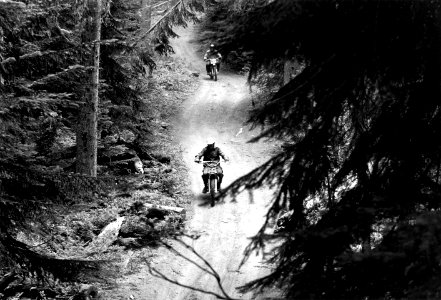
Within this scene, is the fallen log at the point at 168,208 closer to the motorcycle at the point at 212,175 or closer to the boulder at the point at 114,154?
the motorcycle at the point at 212,175

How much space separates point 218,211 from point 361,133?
1049 cm

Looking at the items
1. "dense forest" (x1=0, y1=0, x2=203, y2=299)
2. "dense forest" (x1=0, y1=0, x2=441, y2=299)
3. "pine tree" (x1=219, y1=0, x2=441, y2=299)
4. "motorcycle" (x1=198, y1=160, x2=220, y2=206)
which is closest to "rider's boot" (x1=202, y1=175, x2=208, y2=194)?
"motorcycle" (x1=198, y1=160, x2=220, y2=206)

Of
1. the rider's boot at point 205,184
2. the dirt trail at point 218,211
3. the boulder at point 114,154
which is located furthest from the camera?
the boulder at point 114,154

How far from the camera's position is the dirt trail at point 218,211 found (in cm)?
1134

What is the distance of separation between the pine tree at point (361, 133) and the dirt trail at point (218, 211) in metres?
0.70

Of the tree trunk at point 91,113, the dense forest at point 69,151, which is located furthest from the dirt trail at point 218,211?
the tree trunk at point 91,113

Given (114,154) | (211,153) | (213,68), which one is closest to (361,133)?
(211,153)

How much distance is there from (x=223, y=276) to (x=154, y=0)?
2529 centimetres

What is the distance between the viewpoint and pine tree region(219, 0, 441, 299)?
131 inches

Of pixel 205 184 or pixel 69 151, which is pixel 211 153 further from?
pixel 69 151

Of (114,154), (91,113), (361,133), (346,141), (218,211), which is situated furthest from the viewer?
(114,154)

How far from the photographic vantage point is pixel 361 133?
4.88 metres

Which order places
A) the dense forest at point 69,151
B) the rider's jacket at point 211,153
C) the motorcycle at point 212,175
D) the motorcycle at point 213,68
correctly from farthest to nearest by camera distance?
the motorcycle at point 213,68
the rider's jacket at point 211,153
the motorcycle at point 212,175
the dense forest at point 69,151

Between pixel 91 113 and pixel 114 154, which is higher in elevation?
pixel 91 113
